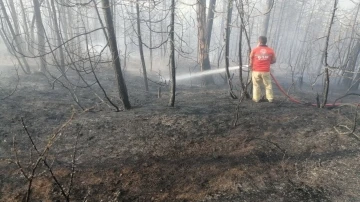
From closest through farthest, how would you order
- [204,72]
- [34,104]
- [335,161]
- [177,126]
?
[335,161], [177,126], [34,104], [204,72]

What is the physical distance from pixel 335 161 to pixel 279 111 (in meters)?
2.13

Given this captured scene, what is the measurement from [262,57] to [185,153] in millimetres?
3925

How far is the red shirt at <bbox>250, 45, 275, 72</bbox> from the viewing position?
6.98m

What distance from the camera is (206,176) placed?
4109 mm

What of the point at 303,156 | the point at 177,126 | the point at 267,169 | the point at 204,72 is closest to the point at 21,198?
the point at 177,126

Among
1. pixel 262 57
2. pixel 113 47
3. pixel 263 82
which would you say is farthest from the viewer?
pixel 263 82

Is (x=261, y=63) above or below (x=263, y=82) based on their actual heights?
above

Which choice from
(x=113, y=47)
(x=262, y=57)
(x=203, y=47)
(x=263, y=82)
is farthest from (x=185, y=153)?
(x=203, y=47)

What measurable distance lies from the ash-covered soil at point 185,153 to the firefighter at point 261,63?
0.58 m

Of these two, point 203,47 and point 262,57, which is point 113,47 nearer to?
point 262,57

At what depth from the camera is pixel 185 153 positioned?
4719 millimetres

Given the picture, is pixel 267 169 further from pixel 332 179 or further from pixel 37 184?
pixel 37 184

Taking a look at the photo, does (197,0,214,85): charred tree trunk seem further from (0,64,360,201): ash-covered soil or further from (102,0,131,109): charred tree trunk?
(102,0,131,109): charred tree trunk

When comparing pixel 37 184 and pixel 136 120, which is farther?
pixel 136 120
